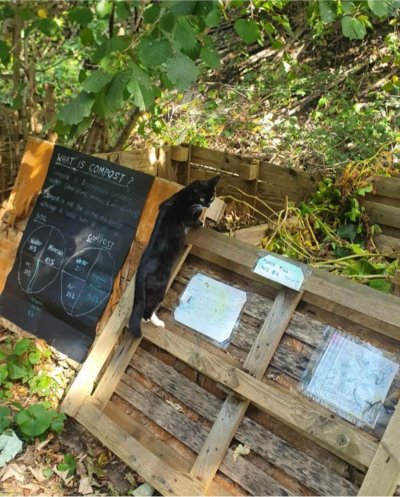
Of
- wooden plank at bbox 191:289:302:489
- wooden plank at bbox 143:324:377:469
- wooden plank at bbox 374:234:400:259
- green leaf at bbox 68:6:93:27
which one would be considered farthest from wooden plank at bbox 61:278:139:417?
wooden plank at bbox 374:234:400:259

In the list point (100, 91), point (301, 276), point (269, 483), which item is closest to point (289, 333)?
point (301, 276)

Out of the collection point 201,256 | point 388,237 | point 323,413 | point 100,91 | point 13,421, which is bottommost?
point 13,421

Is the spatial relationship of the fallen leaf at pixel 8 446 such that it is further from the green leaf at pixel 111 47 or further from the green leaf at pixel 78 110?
the green leaf at pixel 111 47

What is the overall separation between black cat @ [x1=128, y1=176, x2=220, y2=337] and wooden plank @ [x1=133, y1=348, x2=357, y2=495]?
0.23m

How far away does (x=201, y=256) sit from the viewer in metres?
2.70

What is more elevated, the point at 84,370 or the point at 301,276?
the point at 301,276

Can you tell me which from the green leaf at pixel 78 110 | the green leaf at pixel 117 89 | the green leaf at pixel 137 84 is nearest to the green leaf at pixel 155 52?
the green leaf at pixel 137 84

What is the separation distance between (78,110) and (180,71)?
0.78m

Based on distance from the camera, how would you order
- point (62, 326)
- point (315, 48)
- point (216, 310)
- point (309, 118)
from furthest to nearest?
point (315, 48), point (309, 118), point (62, 326), point (216, 310)

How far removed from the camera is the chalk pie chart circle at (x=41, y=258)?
124 inches

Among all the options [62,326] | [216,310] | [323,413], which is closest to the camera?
[323,413]

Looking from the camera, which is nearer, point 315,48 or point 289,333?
point 289,333

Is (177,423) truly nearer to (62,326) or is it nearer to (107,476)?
(107,476)

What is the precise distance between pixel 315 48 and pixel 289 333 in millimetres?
6572
